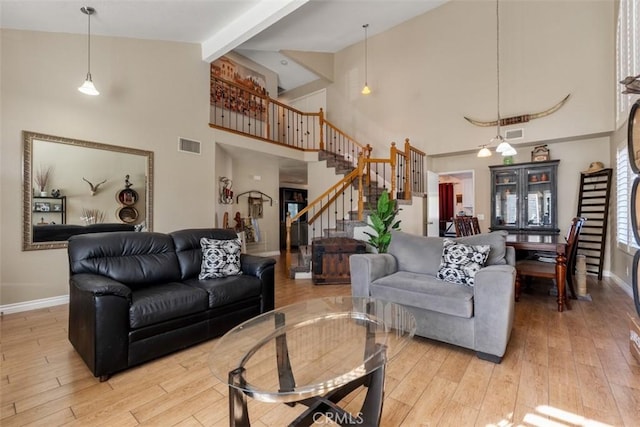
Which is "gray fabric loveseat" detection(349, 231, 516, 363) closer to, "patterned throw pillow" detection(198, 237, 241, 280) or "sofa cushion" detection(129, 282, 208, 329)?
"patterned throw pillow" detection(198, 237, 241, 280)

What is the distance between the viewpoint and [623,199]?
3.92 metres

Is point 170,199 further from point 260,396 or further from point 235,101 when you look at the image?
point 260,396

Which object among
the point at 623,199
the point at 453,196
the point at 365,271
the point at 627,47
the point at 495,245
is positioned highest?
the point at 627,47

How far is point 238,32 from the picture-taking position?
3.93m

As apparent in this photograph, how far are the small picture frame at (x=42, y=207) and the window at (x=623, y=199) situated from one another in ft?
23.0

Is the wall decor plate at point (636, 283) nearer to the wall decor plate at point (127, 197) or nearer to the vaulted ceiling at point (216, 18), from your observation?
the vaulted ceiling at point (216, 18)

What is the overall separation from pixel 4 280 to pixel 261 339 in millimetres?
3458

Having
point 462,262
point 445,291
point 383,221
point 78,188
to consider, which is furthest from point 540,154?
point 78,188

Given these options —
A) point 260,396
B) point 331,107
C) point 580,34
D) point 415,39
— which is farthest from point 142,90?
point 580,34

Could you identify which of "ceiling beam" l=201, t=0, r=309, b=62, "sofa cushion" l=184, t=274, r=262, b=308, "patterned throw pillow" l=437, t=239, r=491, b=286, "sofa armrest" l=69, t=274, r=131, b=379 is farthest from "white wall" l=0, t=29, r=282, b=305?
"patterned throw pillow" l=437, t=239, r=491, b=286

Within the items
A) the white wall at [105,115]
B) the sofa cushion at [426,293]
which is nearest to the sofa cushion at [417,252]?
the sofa cushion at [426,293]

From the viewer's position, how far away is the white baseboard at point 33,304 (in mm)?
3182

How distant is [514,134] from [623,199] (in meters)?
1.93

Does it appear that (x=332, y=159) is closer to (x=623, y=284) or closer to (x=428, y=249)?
(x=428, y=249)
